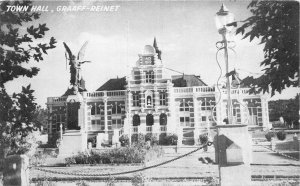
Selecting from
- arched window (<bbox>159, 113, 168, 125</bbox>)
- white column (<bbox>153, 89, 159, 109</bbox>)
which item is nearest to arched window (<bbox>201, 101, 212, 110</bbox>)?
arched window (<bbox>159, 113, 168, 125</bbox>)

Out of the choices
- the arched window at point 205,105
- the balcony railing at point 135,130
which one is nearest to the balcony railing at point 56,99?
the balcony railing at point 135,130

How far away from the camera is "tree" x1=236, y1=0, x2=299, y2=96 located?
4.38 m

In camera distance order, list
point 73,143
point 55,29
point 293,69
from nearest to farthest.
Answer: point 293,69, point 55,29, point 73,143

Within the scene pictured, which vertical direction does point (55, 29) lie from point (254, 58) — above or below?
above

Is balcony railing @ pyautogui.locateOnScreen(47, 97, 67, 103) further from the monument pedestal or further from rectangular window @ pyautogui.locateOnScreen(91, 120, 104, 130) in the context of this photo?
the monument pedestal

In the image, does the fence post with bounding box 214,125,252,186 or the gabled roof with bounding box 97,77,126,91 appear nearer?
the fence post with bounding box 214,125,252,186

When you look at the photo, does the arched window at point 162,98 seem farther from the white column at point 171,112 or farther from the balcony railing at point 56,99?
the balcony railing at point 56,99

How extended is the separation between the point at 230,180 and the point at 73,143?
30.1ft

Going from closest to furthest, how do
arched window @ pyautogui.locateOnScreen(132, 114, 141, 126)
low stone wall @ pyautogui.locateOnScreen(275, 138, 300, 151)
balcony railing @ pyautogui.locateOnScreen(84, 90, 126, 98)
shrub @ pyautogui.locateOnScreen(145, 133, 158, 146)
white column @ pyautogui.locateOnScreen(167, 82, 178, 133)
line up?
1. low stone wall @ pyautogui.locateOnScreen(275, 138, 300, 151)
2. shrub @ pyautogui.locateOnScreen(145, 133, 158, 146)
3. white column @ pyautogui.locateOnScreen(167, 82, 178, 133)
4. arched window @ pyautogui.locateOnScreen(132, 114, 141, 126)
5. balcony railing @ pyautogui.locateOnScreen(84, 90, 126, 98)

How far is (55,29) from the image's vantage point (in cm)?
840

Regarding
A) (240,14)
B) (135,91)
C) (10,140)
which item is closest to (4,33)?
(10,140)

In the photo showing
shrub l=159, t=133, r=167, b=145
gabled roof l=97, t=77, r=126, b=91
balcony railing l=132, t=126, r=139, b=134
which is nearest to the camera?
shrub l=159, t=133, r=167, b=145

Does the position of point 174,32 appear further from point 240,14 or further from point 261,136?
point 261,136

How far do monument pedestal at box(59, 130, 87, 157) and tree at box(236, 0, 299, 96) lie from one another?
29.7 ft
